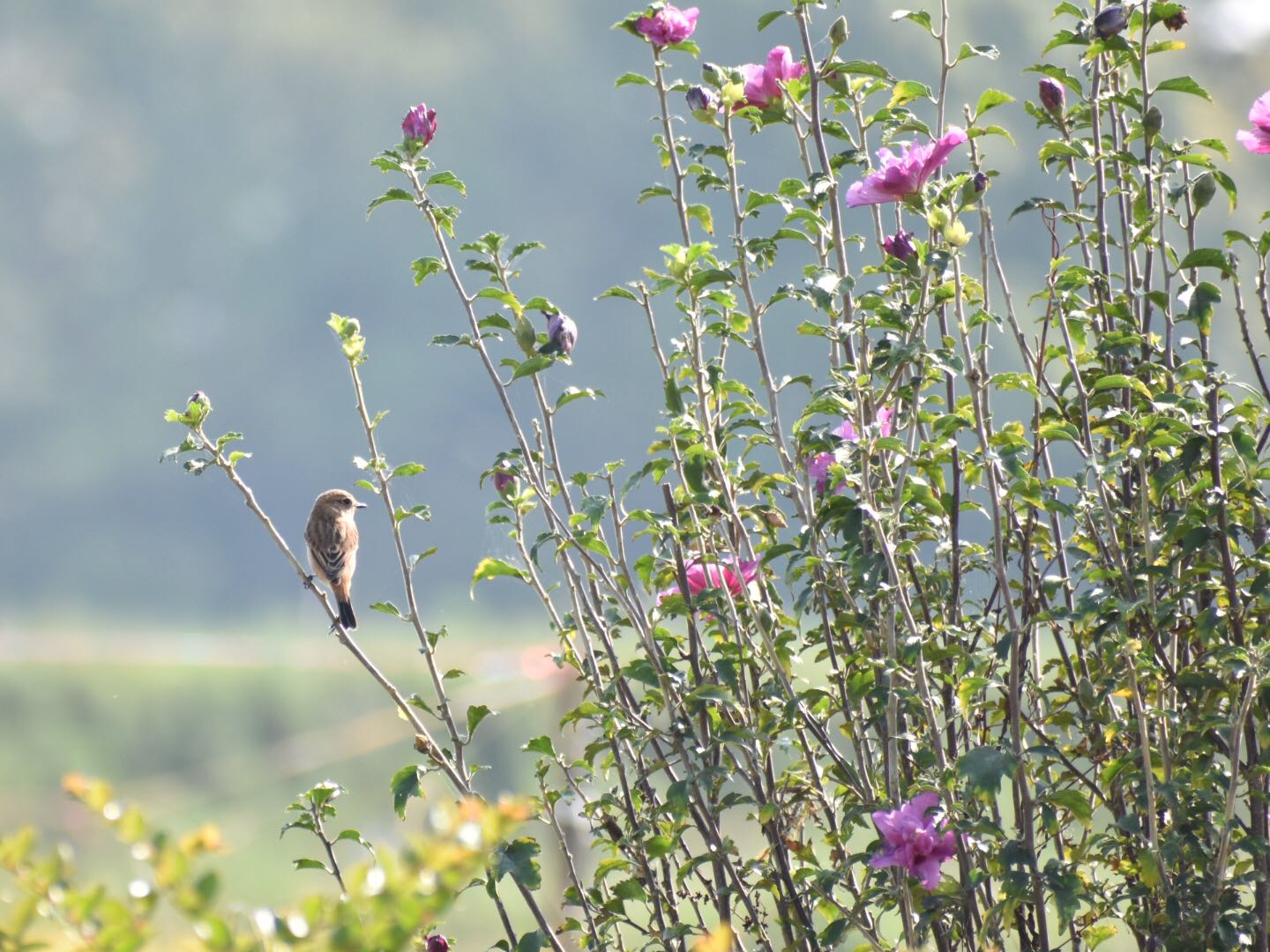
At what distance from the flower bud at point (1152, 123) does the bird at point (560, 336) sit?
764 millimetres

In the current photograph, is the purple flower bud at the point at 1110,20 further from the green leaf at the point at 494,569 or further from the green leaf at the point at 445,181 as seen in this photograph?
the green leaf at the point at 494,569

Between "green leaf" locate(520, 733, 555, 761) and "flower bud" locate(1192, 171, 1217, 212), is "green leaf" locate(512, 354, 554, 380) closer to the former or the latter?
"green leaf" locate(520, 733, 555, 761)

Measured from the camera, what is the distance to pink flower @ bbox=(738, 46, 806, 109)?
1.76m

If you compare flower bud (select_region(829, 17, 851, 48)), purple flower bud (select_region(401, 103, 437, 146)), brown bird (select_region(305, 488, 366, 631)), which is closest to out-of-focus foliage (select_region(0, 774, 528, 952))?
purple flower bud (select_region(401, 103, 437, 146))

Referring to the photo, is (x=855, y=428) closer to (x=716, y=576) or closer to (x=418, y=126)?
(x=716, y=576)

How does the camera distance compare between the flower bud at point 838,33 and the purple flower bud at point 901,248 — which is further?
the flower bud at point 838,33

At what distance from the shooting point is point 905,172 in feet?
5.10

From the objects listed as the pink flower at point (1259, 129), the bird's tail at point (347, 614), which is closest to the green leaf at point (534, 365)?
the pink flower at point (1259, 129)

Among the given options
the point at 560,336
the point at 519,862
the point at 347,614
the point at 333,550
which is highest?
the point at 333,550

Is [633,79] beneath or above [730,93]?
above

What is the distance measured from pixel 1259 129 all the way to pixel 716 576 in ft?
2.99

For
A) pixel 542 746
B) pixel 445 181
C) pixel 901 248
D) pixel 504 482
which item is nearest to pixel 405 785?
pixel 542 746

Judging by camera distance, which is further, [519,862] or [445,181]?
[445,181]

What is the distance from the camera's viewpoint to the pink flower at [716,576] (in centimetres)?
173
